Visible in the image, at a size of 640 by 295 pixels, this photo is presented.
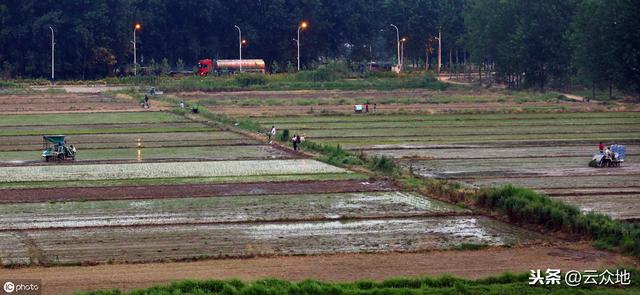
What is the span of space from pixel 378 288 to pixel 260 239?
6.51 metres

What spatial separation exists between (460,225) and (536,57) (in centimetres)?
7427

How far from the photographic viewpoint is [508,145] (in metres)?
49.2

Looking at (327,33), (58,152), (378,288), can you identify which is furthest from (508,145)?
(327,33)

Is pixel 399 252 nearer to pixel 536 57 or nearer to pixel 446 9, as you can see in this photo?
pixel 536 57

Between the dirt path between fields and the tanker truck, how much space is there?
3664 inches

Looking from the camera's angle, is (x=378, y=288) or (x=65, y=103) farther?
(x=65, y=103)

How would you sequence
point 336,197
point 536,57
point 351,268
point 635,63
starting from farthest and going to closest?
1. point 536,57
2. point 635,63
3. point 336,197
4. point 351,268

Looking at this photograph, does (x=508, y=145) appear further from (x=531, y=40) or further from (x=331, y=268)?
(x=531, y=40)

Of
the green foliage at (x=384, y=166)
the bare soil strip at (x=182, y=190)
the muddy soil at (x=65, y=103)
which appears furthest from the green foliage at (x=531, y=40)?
the bare soil strip at (x=182, y=190)

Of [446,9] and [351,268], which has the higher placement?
[446,9]

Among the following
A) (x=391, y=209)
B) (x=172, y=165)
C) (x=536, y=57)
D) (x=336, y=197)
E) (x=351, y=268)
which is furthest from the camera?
(x=536, y=57)

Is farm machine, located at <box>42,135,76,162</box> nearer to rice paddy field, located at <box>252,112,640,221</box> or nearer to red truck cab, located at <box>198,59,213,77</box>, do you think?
rice paddy field, located at <box>252,112,640,221</box>

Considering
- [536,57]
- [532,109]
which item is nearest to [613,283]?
[532,109]

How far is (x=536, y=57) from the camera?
10088 cm
